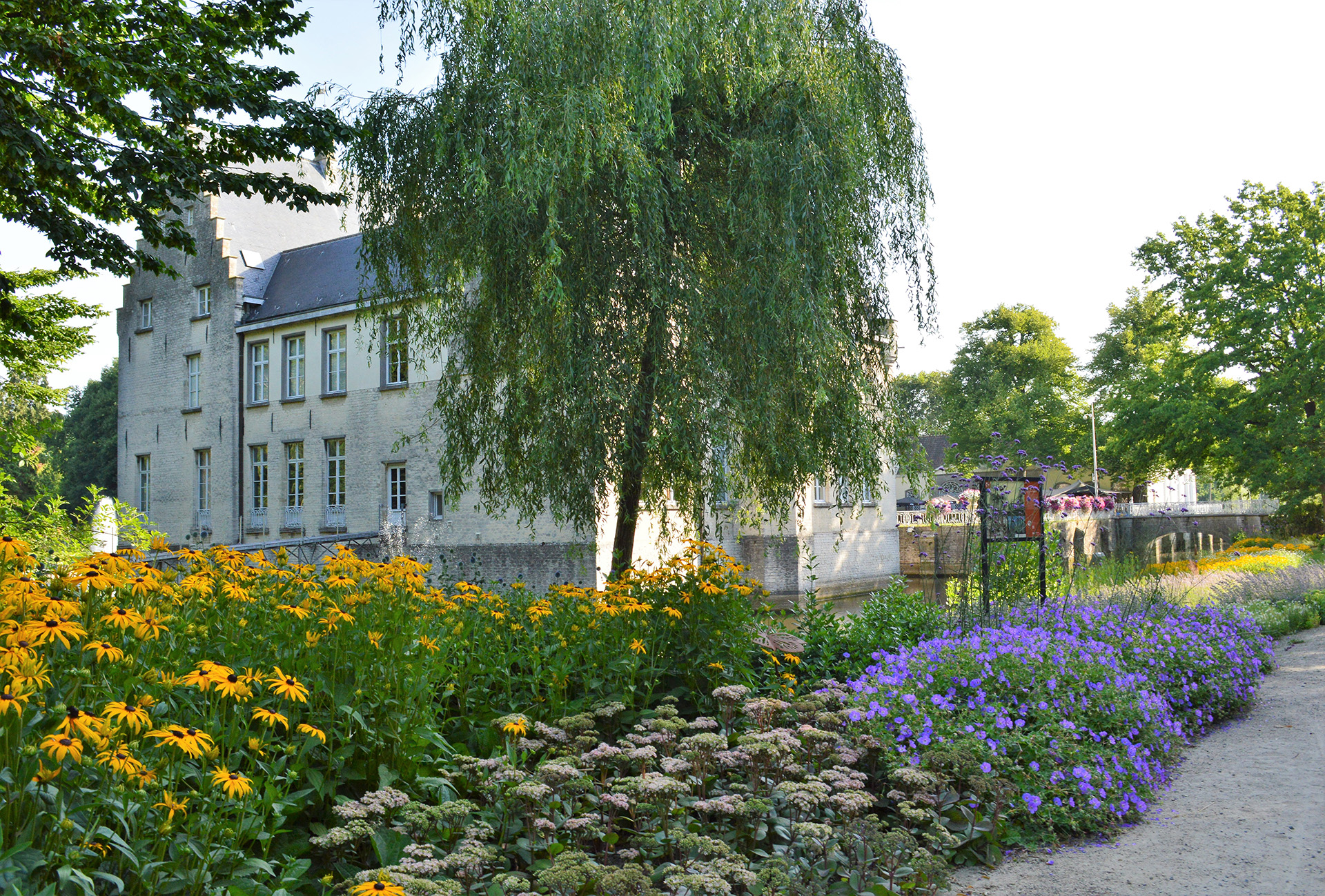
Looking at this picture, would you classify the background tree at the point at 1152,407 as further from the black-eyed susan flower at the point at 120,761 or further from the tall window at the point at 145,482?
the black-eyed susan flower at the point at 120,761

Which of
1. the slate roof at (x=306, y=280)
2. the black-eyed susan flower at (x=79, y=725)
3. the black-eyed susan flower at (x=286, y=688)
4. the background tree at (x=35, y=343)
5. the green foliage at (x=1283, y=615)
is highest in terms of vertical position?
the slate roof at (x=306, y=280)

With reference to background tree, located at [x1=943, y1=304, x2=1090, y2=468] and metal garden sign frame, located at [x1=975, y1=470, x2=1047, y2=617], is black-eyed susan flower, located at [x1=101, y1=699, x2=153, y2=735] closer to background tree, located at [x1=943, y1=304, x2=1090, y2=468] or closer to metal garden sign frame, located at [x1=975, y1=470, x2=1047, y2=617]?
metal garden sign frame, located at [x1=975, y1=470, x2=1047, y2=617]

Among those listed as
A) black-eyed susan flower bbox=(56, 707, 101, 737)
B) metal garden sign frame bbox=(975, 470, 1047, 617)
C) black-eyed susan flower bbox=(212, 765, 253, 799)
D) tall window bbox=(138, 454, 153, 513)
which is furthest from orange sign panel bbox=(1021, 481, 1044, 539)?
tall window bbox=(138, 454, 153, 513)

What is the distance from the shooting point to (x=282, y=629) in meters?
3.72

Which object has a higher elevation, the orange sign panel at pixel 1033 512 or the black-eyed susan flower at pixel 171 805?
the orange sign panel at pixel 1033 512

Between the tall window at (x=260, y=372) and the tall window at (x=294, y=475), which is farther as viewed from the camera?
the tall window at (x=260, y=372)

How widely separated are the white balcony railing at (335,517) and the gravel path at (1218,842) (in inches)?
748

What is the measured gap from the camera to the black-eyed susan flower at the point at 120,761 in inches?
91.0

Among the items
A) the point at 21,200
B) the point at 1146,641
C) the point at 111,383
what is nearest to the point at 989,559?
the point at 1146,641

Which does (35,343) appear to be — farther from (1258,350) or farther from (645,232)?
(1258,350)

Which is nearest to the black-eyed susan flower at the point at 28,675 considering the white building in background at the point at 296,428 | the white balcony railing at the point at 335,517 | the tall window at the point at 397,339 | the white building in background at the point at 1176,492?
the tall window at the point at 397,339

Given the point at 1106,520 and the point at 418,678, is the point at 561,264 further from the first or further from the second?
the point at 1106,520

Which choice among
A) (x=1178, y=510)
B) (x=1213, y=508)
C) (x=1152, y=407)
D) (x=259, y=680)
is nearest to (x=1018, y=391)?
(x=1213, y=508)

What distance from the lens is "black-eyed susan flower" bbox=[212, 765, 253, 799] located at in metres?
2.43
